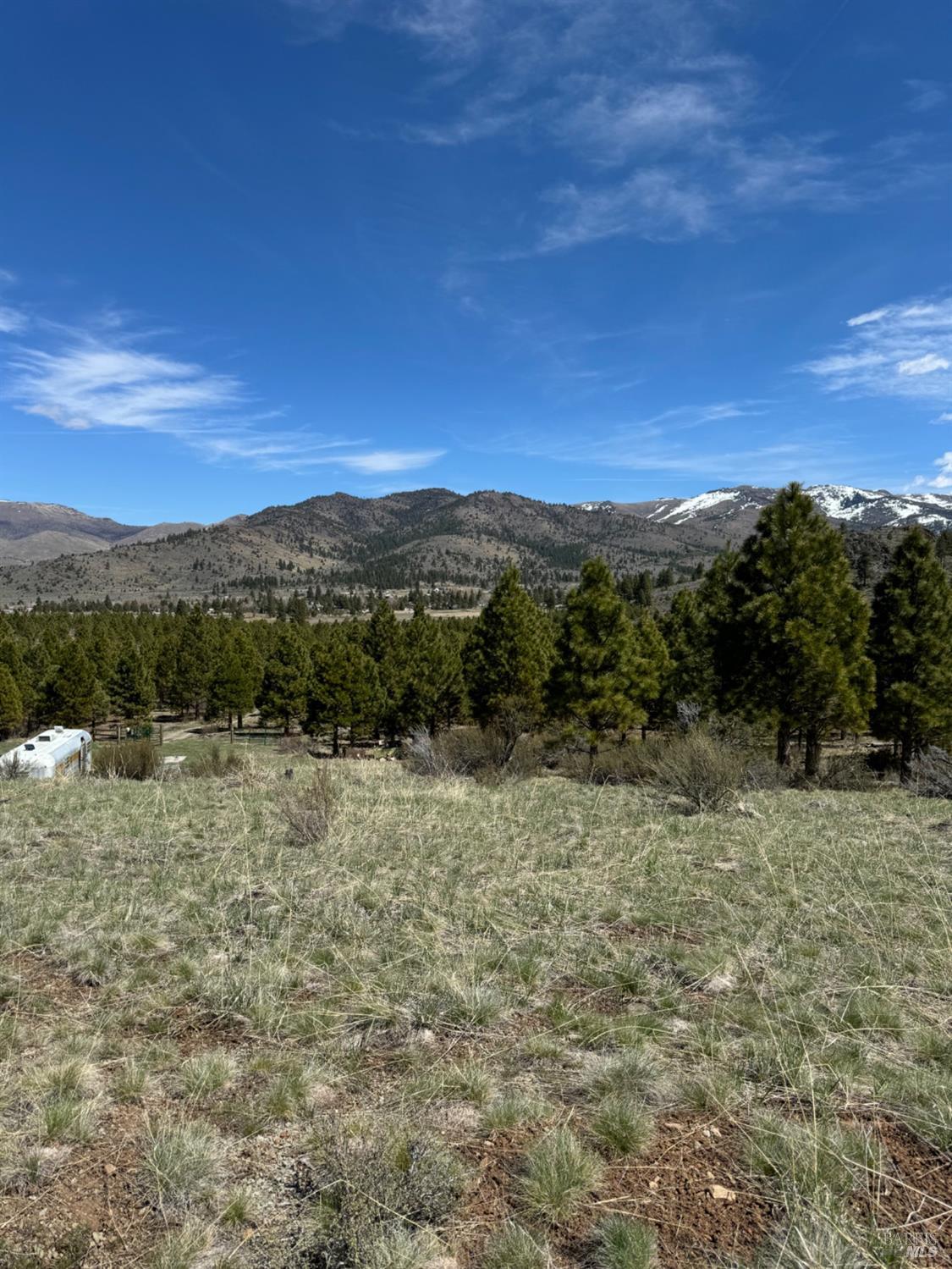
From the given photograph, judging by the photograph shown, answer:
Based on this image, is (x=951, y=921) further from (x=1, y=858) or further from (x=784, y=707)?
(x=784, y=707)

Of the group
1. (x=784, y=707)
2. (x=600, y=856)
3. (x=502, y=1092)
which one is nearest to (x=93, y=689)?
(x=784, y=707)

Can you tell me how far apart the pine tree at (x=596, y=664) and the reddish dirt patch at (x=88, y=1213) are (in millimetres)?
20830

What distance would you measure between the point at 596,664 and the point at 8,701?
131 feet

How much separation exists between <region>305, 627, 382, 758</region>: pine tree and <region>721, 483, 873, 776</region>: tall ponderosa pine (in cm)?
2637

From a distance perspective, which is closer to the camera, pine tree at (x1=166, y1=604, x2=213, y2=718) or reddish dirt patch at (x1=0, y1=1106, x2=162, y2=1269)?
reddish dirt patch at (x1=0, y1=1106, x2=162, y2=1269)

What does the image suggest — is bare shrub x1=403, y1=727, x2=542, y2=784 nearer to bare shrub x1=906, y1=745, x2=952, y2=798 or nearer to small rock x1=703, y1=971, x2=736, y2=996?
bare shrub x1=906, y1=745, x2=952, y2=798

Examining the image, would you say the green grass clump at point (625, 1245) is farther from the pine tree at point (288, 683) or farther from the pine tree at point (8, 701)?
the pine tree at point (8, 701)

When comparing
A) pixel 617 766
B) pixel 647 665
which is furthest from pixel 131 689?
pixel 617 766

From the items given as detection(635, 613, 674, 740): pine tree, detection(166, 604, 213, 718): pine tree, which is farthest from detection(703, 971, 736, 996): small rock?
detection(166, 604, 213, 718): pine tree

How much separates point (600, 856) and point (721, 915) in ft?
6.81

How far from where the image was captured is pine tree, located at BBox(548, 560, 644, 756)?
23156mm

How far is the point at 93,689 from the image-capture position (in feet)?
160

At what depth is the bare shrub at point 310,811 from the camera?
331 inches

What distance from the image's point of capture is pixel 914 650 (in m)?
22.1
